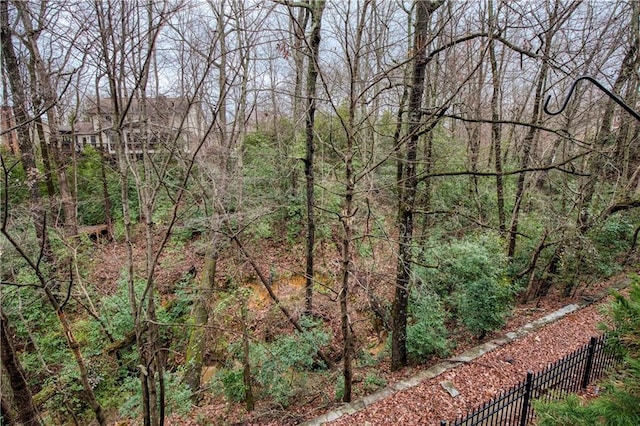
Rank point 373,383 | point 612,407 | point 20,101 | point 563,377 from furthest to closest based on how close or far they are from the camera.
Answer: point 20,101 → point 373,383 → point 563,377 → point 612,407

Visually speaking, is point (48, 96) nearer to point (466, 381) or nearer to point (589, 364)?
point (466, 381)

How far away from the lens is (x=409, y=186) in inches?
222

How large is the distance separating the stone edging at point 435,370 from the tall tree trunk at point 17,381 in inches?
120

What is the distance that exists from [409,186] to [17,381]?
553 cm

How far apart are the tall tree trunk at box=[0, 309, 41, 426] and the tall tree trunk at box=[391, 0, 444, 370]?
409 cm

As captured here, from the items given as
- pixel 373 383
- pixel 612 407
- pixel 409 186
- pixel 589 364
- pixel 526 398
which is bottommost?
pixel 373 383

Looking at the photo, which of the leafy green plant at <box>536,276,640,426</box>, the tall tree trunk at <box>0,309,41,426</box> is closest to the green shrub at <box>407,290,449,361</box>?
the leafy green plant at <box>536,276,640,426</box>

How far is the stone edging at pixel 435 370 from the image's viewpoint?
459cm

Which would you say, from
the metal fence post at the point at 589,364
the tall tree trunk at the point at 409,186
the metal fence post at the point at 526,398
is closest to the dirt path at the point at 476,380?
the metal fence post at the point at 589,364

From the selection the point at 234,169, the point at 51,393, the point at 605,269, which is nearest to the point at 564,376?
the point at 605,269

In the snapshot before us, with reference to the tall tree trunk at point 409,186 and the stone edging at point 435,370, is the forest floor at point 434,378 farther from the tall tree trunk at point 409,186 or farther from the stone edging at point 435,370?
the tall tree trunk at point 409,186

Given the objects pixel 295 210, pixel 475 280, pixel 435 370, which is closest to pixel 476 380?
pixel 435 370

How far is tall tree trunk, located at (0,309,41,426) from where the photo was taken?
297 cm

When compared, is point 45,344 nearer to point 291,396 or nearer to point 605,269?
point 291,396
